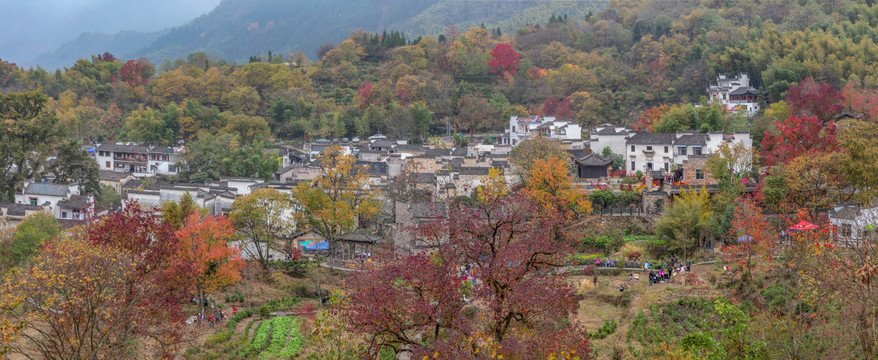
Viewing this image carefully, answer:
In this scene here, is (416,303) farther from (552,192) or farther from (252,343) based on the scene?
(552,192)

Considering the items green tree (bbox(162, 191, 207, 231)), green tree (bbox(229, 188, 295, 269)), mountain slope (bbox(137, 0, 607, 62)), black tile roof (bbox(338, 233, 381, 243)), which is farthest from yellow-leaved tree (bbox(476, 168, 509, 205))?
mountain slope (bbox(137, 0, 607, 62))

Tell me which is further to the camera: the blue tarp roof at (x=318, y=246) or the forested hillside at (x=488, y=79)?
the forested hillside at (x=488, y=79)

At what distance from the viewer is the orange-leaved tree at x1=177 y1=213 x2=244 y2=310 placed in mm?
22828

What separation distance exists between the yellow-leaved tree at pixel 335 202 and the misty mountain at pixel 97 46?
489 feet

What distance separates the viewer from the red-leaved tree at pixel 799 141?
28.6m

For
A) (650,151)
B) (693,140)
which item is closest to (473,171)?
(650,151)

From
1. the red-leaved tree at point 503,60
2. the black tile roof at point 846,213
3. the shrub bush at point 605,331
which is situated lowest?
the shrub bush at point 605,331

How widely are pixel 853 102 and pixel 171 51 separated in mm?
144268

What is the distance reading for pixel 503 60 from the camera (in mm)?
68438

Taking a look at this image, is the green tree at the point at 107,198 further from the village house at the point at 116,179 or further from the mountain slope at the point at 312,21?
the mountain slope at the point at 312,21

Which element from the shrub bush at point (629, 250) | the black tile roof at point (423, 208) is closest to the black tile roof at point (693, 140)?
the shrub bush at point (629, 250)

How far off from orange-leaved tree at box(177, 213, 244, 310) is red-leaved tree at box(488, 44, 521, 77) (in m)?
46.8

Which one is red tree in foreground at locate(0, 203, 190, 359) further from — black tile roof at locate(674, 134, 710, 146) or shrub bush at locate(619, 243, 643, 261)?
black tile roof at locate(674, 134, 710, 146)

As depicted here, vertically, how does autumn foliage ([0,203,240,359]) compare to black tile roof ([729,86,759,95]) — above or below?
below
